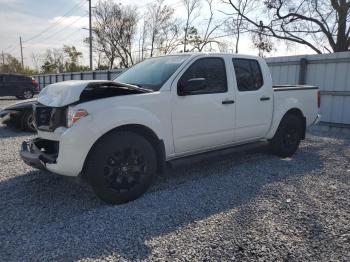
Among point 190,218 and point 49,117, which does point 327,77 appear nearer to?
point 190,218

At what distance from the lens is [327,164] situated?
5797mm

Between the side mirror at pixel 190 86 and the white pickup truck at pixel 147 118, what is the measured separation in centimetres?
1

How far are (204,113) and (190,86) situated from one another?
1.92ft

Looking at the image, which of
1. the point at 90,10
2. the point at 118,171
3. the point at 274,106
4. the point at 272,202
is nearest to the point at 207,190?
the point at 272,202

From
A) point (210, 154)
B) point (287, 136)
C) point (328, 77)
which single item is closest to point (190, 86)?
point (210, 154)

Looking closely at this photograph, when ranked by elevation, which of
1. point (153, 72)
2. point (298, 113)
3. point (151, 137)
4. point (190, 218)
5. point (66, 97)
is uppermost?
point (153, 72)

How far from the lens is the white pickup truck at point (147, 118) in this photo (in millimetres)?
3502

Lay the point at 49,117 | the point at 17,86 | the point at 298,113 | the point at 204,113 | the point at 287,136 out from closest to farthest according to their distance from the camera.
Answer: the point at 49,117 → the point at 204,113 → the point at 287,136 → the point at 298,113 → the point at 17,86

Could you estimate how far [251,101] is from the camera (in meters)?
5.18

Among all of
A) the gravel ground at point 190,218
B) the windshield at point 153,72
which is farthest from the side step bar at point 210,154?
the windshield at point 153,72

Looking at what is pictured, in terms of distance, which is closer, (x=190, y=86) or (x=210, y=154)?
(x=190, y=86)

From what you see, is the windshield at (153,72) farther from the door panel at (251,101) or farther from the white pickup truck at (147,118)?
the door panel at (251,101)

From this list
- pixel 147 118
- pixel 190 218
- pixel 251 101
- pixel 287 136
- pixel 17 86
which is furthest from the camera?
pixel 17 86

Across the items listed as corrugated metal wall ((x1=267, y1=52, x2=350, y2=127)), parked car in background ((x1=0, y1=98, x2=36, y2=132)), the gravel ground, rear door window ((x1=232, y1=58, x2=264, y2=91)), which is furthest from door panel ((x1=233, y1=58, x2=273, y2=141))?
parked car in background ((x1=0, y1=98, x2=36, y2=132))
